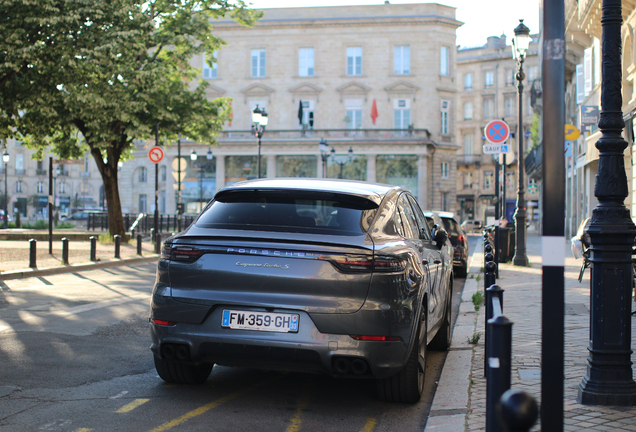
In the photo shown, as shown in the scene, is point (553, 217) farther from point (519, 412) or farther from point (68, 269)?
point (68, 269)

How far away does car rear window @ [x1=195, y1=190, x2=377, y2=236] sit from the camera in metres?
5.13

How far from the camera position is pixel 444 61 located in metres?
→ 64.5

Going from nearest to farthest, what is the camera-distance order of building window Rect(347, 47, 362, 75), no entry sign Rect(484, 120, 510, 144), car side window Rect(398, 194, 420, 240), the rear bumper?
the rear bumper
car side window Rect(398, 194, 420, 240)
no entry sign Rect(484, 120, 510, 144)
building window Rect(347, 47, 362, 75)

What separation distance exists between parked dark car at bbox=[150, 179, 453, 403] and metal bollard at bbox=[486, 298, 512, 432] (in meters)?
Answer: 1.55

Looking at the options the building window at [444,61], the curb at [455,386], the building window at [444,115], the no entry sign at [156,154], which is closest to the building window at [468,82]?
the building window at [444,61]

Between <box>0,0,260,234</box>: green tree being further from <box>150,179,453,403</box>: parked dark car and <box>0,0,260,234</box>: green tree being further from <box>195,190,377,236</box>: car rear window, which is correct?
<box>150,179,453,403</box>: parked dark car

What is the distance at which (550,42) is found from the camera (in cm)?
333

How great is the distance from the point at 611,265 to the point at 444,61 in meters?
62.0

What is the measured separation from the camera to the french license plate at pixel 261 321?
4.79 meters

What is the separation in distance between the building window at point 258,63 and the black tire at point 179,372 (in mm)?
61652

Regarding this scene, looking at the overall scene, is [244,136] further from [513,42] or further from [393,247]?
[393,247]

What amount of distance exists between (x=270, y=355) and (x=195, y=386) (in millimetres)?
1190

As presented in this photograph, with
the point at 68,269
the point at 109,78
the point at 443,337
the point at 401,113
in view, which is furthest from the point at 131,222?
the point at 443,337

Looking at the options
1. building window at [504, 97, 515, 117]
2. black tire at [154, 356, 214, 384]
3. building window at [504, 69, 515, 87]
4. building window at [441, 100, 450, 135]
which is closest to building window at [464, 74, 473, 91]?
building window at [504, 69, 515, 87]
